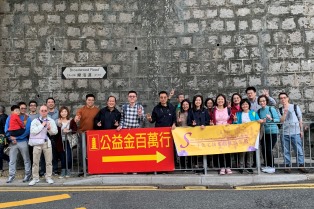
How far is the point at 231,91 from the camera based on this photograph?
31.2ft

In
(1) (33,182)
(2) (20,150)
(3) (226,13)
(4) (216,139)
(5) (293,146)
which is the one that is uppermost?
(3) (226,13)

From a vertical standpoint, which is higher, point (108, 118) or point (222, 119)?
point (108, 118)

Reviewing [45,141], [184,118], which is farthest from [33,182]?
[184,118]

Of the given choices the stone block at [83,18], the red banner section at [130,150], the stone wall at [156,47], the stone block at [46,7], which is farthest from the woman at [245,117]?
the stone block at [46,7]

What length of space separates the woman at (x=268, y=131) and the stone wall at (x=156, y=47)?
1.99m

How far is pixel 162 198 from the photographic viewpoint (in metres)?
5.89

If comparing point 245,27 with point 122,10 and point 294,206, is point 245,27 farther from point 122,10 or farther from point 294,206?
point 294,206

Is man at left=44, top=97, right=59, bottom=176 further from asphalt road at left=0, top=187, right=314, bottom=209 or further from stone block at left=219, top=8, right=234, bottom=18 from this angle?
stone block at left=219, top=8, right=234, bottom=18

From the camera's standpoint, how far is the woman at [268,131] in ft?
24.3

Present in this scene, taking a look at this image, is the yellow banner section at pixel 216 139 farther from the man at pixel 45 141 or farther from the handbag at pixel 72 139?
the man at pixel 45 141

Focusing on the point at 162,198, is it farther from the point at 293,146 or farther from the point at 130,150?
the point at 293,146

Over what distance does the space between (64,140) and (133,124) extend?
5.55 feet

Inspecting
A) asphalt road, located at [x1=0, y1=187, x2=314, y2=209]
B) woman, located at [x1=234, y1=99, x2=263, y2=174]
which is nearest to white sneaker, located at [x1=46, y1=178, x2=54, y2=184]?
asphalt road, located at [x1=0, y1=187, x2=314, y2=209]

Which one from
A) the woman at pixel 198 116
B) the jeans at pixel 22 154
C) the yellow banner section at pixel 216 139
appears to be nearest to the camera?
the yellow banner section at pixel 216 139
